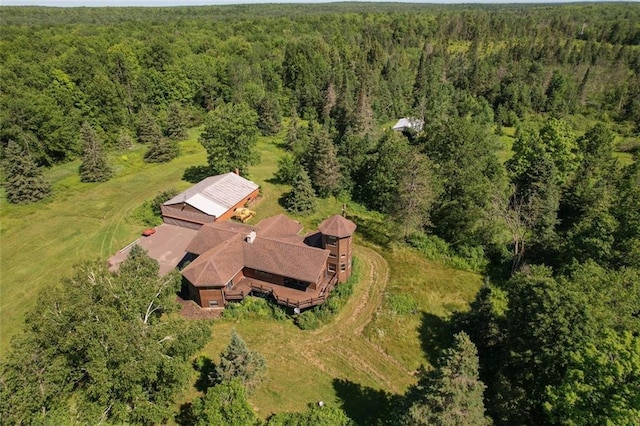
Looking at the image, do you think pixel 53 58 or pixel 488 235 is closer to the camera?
pixel 488 235

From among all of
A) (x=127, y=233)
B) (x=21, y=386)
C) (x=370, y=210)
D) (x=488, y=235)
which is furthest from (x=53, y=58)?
(x=488, y=235)

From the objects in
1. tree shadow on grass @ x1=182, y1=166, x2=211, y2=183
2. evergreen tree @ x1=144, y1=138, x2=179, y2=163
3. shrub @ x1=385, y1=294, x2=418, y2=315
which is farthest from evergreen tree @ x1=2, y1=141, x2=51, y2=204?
shrub @ x1=385, y1=294, x2=418, y2=315

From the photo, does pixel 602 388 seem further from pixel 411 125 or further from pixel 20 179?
pixel 411 125

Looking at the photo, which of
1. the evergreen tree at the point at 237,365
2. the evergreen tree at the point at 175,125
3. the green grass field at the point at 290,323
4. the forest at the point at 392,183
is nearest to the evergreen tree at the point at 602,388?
the forest at the point at 392,183

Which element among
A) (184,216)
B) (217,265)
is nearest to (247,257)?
(217,265)

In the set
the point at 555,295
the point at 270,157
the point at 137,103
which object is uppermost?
the point at 555,295

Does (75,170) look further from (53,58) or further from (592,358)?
(592,358)

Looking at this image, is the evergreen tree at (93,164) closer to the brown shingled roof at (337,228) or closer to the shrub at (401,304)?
the brown shingled roof at (337,228)
